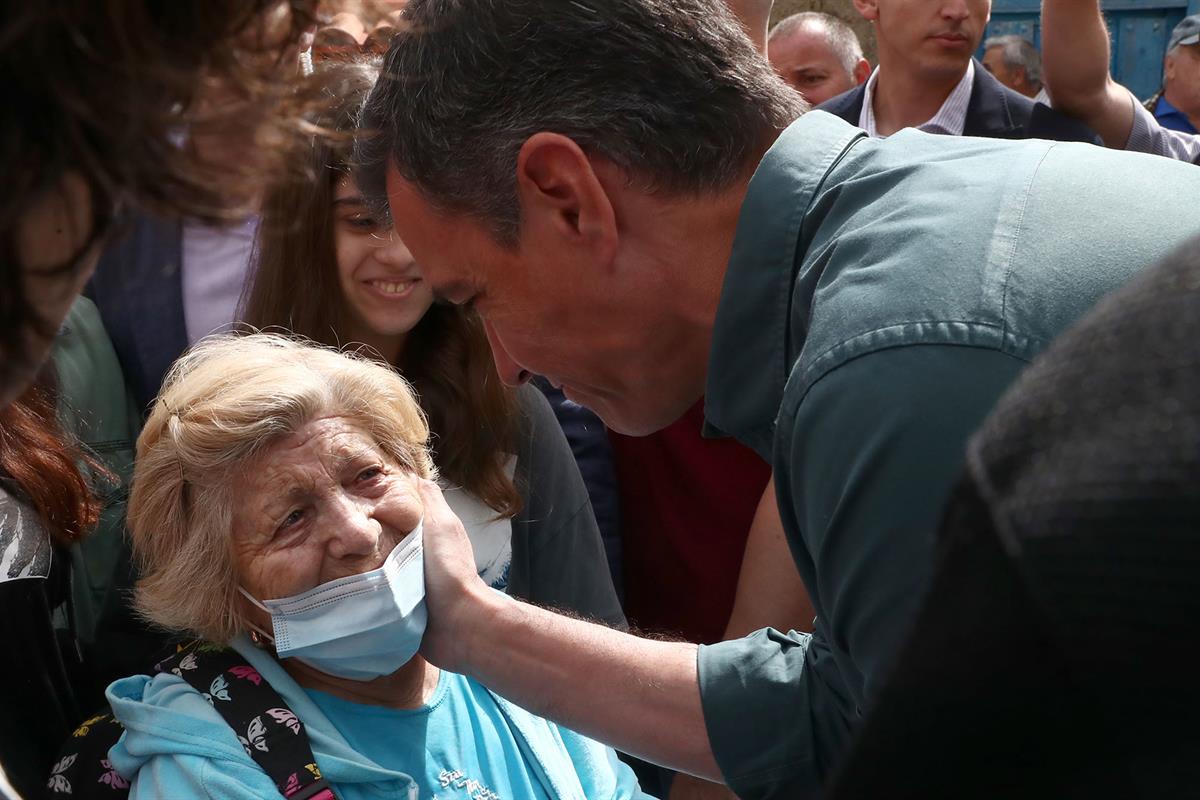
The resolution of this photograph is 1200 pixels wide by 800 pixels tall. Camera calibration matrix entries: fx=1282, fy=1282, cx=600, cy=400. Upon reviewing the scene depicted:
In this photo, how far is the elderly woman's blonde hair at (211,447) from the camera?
2.41 metres

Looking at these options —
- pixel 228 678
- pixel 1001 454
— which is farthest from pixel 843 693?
pixel 1001 454

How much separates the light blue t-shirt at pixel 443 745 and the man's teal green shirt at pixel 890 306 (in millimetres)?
1002

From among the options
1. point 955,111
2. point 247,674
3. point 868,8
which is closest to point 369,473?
point 247,674

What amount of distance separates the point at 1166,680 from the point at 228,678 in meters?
2.04

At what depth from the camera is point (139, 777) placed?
221 centimetres

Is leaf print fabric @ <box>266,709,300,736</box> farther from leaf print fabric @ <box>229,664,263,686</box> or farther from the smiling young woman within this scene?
the smiling young woman

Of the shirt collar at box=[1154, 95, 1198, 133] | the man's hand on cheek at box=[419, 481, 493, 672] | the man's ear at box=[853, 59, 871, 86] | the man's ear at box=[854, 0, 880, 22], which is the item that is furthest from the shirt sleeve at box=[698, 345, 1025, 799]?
the shirt collar at box=[1154, 95, 1198, 133]

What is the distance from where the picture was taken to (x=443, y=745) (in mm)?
2418

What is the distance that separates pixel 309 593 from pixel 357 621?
0.37 ft

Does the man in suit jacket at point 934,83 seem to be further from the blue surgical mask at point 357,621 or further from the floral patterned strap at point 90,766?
the floral patterned strap at point 90,766

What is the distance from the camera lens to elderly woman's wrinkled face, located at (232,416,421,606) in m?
2.41

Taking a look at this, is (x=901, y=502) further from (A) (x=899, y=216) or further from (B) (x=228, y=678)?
(B) (x=228, y=678)

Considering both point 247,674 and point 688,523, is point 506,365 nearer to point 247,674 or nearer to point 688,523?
point 247,674

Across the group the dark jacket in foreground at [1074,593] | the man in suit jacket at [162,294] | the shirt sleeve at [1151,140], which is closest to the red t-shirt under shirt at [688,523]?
the man in suit jacket at [162,294]
